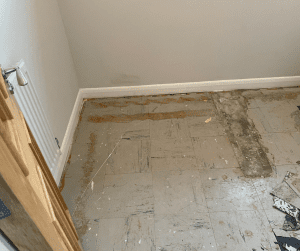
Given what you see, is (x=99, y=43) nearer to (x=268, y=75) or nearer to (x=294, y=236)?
(x=268, y=75)

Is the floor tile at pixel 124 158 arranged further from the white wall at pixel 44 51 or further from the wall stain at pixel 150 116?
the white wall at pixel 44 51

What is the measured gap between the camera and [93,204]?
1666mm

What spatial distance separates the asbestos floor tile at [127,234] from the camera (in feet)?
4.76

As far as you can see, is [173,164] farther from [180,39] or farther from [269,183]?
[180,39]

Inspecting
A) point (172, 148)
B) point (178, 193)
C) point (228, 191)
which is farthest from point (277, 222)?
point (172, 148)

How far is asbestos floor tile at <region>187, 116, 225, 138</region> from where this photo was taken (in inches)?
81.9

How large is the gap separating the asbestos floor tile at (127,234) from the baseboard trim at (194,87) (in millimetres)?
1315

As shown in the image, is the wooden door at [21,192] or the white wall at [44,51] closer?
the wooden door at [21,192]

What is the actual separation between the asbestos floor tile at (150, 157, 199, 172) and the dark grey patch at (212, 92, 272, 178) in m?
0.36

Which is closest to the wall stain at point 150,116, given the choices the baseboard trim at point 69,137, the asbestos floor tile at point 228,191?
the baseboard trim at point 69,137

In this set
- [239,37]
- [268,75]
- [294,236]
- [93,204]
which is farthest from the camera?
[268,75]

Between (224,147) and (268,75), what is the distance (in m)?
1.01

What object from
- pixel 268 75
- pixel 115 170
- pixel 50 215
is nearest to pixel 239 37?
pixel 268 75

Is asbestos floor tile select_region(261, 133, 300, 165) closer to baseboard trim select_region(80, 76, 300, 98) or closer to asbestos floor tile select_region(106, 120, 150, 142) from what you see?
baseboard trim select_region(80, 76, 300, 98)
